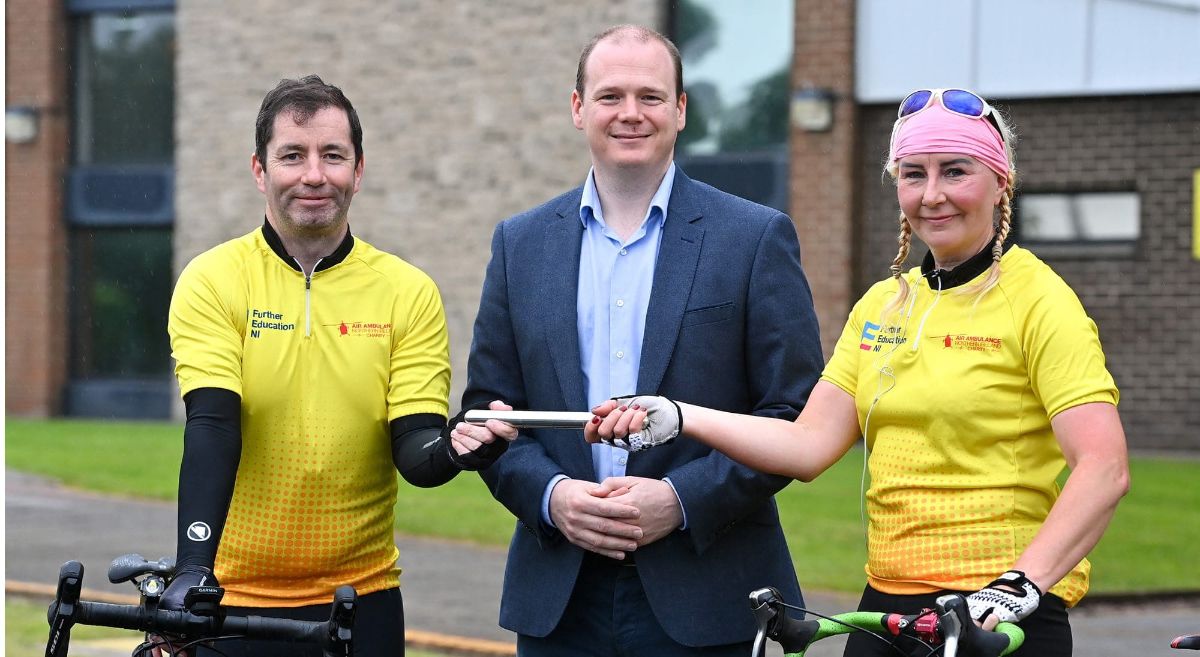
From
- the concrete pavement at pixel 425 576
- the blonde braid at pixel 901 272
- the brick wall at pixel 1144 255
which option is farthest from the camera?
the brick wall at pixel 1144 255

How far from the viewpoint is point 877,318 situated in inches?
149

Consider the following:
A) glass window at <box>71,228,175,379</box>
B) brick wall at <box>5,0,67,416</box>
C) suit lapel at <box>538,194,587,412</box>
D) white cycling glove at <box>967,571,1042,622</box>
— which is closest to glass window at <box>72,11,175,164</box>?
brick wall at <box>5,0,67,416</box>

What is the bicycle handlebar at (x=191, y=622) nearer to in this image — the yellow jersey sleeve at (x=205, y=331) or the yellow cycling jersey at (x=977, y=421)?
the yellow jersey sleeve at (x=205, y=331)

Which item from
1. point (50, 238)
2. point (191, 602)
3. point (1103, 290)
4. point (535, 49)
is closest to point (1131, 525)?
point (1103, 290)

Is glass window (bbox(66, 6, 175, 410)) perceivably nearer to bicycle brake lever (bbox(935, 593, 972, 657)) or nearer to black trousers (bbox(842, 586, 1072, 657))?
black trousers (bbox(842, 586, 1072, 657))

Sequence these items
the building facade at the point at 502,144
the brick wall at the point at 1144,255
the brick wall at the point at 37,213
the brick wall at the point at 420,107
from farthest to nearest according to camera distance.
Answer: the brick wall at the point at 37,213
the brick wall at the point at 420,107
the building facade at the point at 502,144
the brick wall at the point at 1144,255

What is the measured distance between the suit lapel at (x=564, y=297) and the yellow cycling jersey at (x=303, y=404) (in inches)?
12.1

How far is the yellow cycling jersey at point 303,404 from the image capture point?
157 inches

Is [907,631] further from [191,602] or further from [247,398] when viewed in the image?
[247,398]

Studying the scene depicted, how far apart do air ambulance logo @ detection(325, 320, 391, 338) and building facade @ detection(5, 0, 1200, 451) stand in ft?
51.8

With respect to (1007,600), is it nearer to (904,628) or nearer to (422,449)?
(904,628)

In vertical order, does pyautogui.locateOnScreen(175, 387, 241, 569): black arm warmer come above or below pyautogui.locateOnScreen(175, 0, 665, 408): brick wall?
below

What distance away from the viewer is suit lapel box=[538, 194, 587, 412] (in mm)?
4168

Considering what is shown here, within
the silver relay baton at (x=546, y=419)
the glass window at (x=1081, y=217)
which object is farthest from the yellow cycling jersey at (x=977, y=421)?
the glass window at (x=1081, y=217)
